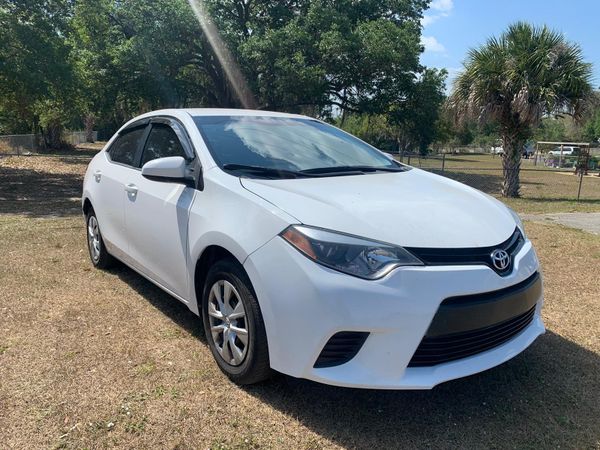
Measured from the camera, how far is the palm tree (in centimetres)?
1351

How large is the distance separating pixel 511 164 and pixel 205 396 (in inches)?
552

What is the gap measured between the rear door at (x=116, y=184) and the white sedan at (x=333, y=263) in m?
0.71

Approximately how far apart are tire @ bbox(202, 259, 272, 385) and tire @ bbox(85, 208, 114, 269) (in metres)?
2.40

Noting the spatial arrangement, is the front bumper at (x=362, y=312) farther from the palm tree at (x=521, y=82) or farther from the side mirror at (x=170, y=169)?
the palm tree at (x=521, y=82)

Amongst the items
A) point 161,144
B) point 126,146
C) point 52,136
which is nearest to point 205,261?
point 161,144

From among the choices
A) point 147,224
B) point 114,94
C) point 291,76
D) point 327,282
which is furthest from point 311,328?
point 114,94

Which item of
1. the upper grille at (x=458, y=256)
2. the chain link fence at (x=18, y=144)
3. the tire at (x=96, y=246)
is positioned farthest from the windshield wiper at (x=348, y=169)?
the chain link fence at (x=18, y=144)

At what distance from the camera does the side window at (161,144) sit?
3.82 meters

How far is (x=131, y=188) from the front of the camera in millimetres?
4113

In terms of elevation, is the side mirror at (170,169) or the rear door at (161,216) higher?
the side mirror at (170,169)

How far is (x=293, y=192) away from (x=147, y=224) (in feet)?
4.88

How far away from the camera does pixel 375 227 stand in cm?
256

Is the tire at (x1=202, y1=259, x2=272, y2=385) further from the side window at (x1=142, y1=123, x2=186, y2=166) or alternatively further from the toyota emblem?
the toyota emblem

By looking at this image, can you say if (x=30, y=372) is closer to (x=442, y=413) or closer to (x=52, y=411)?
(x=52, y=411)
